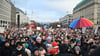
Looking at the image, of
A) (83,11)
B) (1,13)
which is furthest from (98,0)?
(1,13)

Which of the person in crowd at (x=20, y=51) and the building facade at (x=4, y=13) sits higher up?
the building facade at (x=4, y=13)

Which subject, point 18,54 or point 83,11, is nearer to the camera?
point 18,54

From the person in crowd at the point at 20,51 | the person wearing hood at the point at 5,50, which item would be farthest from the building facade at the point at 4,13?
the person in crowd at the point at 20,51

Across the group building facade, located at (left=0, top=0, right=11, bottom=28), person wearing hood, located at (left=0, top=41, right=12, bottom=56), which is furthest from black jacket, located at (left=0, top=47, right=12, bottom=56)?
building facade, located at (left=0, top=0, right=11, bottom=28)

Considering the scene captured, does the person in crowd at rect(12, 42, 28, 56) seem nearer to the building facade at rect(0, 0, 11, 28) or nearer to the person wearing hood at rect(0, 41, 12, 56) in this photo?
the person wearing hood at rect(0, 41, 12, 56)

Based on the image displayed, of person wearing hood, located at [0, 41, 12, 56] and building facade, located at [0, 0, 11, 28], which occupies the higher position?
building facade, located at [0, 0, 11, 28]

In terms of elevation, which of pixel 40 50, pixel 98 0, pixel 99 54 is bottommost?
pixel 40 50

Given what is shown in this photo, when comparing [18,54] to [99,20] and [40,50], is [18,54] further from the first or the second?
[99,20]

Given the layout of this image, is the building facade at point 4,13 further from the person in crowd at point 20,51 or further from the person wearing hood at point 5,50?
the person in crowd at point 20,51

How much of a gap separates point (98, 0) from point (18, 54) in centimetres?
7867

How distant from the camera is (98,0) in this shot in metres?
78.2

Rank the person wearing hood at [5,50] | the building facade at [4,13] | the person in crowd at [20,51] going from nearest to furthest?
1. the person in crowd at [20,51]
2. the person wearing hood at [5,50]
3. the building facade at [4,13]

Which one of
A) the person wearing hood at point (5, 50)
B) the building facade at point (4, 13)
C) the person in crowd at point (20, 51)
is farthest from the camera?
the building facade at point (4, 13)

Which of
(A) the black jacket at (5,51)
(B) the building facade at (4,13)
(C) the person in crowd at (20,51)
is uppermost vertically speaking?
(B) the building facade at (4,13)
